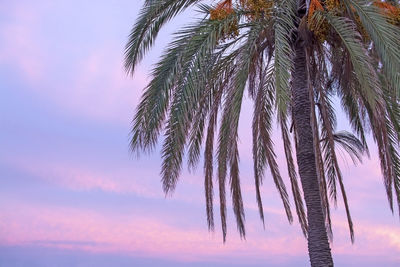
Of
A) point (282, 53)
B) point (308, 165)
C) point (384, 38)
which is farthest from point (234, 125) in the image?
point (384, 38)

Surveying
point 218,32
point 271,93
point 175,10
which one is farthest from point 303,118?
point 175,10

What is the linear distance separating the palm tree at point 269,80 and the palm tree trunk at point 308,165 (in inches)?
0.7

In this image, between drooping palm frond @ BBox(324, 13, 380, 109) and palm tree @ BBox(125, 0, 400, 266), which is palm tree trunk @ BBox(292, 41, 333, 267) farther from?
drooping palm frond @ BBox(324, 13, 380, 109)

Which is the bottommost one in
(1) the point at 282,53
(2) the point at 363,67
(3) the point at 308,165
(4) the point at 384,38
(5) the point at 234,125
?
(3) the point at 308,165

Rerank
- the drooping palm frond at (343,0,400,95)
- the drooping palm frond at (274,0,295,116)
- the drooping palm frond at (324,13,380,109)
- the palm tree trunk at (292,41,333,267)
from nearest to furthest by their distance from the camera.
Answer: the drooping palm frond at (274,0,295,116) → the drooping palm frond at (343,0,400,95) → the drooping palm frond at (324,13,380,109) → the palm tree trunk at (292,41,333,267)

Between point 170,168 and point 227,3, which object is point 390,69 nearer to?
point 227,3

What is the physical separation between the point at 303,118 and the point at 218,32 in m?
2.40

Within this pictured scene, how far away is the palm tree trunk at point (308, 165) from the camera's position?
10.6 metres

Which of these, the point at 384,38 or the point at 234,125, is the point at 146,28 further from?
the point at 384,38

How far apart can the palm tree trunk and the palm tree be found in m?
0.02

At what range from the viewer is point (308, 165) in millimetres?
11055

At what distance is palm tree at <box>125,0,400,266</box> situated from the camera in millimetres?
9617

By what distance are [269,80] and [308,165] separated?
173cm

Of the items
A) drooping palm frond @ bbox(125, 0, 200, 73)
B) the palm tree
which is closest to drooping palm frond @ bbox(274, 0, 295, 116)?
the palm tree
